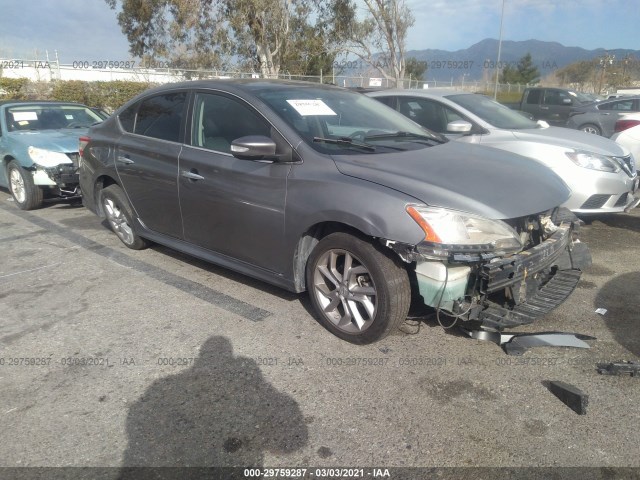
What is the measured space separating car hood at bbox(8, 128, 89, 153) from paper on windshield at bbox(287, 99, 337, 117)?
424 cm

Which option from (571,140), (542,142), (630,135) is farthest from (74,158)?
(630,135)

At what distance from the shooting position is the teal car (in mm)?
6602

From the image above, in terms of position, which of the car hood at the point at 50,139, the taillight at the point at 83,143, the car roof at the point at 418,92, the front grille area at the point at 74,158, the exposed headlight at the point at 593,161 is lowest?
the front grille area at the point at 74,158

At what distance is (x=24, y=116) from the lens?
746 centimetres

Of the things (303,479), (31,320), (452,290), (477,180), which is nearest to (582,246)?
(477,180)

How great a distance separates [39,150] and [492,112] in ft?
19.6

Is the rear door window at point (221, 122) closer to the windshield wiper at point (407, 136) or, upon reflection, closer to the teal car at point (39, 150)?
the windshield wiper at point (407, 136)

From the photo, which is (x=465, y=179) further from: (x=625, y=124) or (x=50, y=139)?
(x=50, y=139)

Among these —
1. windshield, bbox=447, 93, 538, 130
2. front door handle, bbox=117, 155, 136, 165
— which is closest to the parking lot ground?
front door handle, bbox=117, 155, 136, 165

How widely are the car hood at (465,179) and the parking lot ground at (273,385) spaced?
3.08 ft

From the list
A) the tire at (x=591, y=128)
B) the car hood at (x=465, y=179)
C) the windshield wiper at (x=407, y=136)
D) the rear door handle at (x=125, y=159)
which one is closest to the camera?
the car hood at (x=465, y=179)

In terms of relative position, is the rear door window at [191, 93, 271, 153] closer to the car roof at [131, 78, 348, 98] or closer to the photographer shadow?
the car roof at [131, 78, 348, 98]

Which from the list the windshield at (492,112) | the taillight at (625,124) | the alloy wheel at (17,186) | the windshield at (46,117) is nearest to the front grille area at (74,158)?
the alloy wheel at (17,186)

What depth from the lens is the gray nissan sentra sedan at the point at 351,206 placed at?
2.89 metres
